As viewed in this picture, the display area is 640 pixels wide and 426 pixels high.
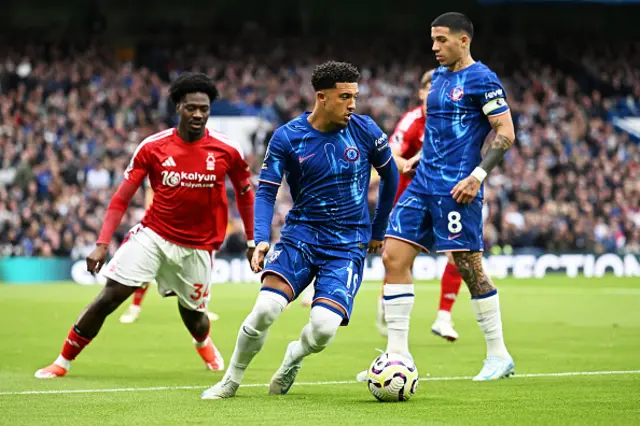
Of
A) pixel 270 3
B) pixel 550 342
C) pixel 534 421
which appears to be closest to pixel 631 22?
pixel 270 3

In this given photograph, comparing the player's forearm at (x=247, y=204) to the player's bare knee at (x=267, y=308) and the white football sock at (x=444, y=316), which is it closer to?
the player's bare knee at (x=267, y=308)

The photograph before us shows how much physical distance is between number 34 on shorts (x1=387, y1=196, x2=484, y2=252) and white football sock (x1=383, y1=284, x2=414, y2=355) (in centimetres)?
42

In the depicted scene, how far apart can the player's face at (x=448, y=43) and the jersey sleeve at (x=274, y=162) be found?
1.80 meters

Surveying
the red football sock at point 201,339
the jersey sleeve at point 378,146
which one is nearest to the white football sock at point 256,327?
the jersey sleeve at point 378,146

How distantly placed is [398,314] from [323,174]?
1.37 m

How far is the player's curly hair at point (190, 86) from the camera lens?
8867 mm

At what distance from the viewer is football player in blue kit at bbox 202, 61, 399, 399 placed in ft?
24.0

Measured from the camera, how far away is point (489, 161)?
8242 mm

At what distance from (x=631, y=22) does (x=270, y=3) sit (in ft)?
44.9

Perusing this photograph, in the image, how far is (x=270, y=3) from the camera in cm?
3922

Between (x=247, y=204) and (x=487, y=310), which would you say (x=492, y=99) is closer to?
(x=487, y=310)

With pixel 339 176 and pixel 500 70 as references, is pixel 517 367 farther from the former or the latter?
pixel 500 70

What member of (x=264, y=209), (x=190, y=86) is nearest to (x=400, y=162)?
(x=190, y=86)

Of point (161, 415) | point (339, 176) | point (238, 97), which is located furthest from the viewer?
point (238, 97)
